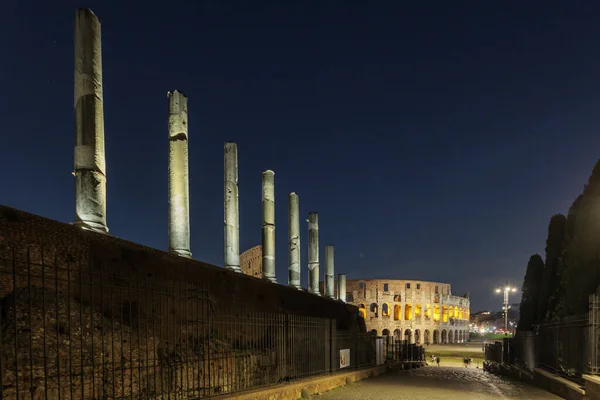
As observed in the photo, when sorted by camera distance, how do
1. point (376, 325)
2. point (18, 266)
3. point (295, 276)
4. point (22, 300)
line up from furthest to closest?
point (376, 325), point (295, 276), point (18, 266), point (22, 300)

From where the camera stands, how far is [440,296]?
65.2m

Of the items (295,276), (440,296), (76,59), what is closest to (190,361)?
(76,59)

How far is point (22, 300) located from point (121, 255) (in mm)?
2730

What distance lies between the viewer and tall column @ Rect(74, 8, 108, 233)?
9.55 meters

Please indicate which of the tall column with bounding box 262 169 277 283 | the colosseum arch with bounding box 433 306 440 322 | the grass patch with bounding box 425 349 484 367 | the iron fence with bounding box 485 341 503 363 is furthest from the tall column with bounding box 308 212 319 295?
the colosseum arch with bounding box 433 306 440 322

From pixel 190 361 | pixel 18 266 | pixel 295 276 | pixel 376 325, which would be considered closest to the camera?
pixel 18 266

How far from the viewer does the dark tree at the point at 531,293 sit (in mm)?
20125

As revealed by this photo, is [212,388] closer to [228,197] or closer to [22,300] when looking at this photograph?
[22,300]

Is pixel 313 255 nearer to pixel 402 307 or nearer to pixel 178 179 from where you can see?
pixel 178 179

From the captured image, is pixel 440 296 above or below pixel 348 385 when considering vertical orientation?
below

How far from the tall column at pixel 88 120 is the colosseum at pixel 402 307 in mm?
55676

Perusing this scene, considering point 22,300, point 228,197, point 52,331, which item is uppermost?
point 228,197

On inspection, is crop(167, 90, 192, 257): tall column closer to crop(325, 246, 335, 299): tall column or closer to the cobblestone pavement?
the cobblestone pavement

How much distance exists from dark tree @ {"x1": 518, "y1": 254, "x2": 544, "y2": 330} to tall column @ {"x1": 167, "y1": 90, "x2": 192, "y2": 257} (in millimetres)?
15800
